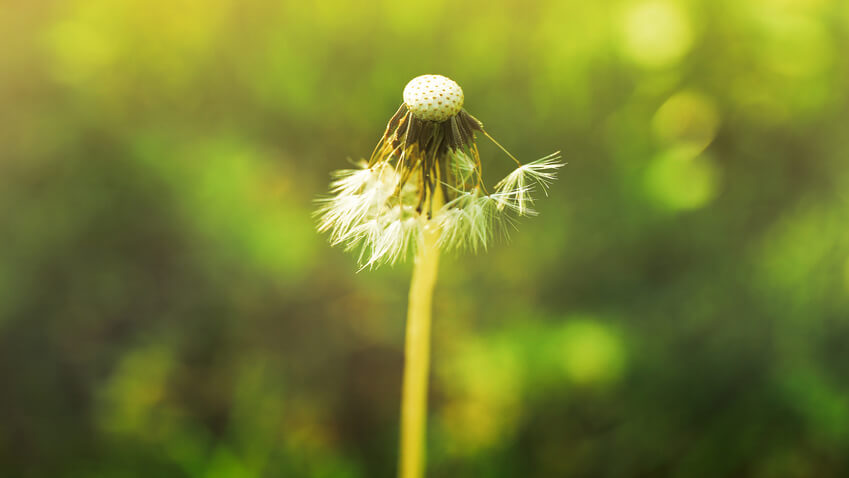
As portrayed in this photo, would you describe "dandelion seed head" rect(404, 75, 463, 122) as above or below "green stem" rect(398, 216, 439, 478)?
above

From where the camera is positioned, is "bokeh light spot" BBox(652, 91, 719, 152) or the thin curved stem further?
"bokeh light spot" BBox(652, 91, 719, 152)

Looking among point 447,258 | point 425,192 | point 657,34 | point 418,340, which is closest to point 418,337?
point 418,340

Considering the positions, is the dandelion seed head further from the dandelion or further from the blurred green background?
the blurred green background

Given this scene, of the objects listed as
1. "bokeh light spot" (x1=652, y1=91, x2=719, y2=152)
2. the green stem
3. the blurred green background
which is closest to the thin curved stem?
the green stem

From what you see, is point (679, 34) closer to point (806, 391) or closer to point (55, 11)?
point (806, 391)

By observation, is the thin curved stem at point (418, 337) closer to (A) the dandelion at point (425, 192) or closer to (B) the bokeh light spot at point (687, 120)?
(A) the dandelion at point (425, 192)

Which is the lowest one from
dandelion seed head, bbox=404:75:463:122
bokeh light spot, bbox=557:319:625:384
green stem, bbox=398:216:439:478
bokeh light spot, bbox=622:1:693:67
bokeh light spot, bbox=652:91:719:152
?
green stem, bbox=398:216:439:478

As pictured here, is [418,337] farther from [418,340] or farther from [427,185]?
[427,185]
